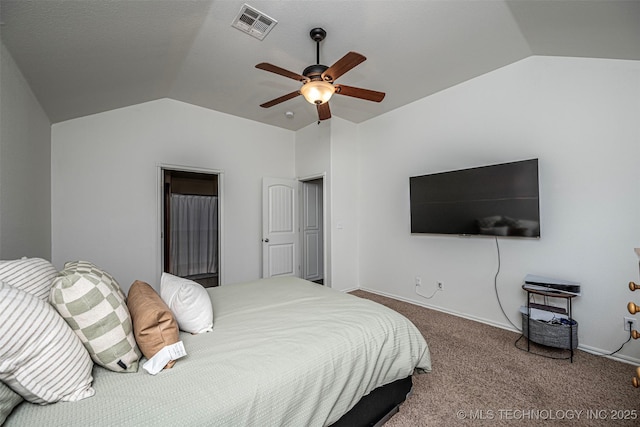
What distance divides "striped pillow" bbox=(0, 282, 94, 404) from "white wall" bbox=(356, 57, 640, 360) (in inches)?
130

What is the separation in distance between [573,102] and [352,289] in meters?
3.38

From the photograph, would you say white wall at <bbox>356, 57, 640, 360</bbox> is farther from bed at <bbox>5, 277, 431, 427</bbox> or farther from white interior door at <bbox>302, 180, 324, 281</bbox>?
white interior door at <bbox>302, 180, 324, 281</bbox>

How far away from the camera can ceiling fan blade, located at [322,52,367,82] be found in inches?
68.0

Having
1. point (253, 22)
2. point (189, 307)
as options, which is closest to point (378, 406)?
point (189, 307)

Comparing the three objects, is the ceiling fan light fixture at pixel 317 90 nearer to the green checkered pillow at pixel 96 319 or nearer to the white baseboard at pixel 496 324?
the green checkered pillow at pixel 96 319

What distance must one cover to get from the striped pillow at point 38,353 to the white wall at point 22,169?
1384mm

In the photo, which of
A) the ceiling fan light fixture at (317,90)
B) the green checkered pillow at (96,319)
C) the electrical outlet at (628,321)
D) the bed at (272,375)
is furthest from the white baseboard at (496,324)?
the green checkered pillow at (96,319)

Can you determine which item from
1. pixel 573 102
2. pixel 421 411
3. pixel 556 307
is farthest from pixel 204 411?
pixel 573 102

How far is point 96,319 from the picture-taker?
39.5 inches

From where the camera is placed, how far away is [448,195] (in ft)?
10.2

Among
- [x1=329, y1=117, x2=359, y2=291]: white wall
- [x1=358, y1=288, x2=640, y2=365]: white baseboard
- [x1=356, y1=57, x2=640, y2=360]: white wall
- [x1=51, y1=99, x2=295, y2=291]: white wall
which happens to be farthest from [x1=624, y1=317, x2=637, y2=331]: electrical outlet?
[x1=51, y1=99, x2=295, y2=291]: white wall

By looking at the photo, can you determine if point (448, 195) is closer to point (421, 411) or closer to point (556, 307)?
point (556, 307)

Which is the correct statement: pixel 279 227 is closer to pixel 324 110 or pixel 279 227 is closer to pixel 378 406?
pixel 324 110

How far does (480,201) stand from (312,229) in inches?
123
